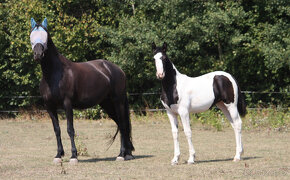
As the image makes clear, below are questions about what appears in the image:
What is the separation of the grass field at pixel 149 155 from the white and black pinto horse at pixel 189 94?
0.69 metres

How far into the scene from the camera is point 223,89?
35.1 ft

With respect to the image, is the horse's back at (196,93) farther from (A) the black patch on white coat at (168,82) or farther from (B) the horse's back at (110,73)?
(B) the horse's back at (110,73)

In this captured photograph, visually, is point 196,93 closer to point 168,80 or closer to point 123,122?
point 168,80

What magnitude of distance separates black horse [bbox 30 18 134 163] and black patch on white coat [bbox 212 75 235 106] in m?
2.34

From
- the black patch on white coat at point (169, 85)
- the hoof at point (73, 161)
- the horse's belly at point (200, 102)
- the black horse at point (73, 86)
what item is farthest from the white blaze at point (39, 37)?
the horse's belly at point (200, 102)

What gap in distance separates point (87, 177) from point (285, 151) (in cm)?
524

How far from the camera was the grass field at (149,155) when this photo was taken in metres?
9.01

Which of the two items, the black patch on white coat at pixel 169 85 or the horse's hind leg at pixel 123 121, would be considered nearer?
the black patch on white coat at pixel 169 85

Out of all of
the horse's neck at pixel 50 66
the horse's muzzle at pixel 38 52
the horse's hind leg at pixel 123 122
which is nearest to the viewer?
the horse's muzzle at pixel 38 52

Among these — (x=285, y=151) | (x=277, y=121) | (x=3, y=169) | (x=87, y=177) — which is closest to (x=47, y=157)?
(x=3, y=169)

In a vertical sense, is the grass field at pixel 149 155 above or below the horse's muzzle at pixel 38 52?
below

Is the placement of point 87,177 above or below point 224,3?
below

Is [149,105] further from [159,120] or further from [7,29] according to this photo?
[7,29]

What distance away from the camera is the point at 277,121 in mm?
18297
